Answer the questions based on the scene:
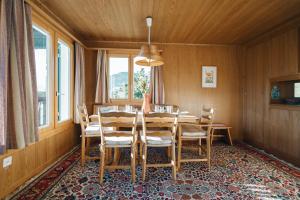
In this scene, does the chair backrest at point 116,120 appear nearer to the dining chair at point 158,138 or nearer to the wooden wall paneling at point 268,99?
the dining chair at point 158,138

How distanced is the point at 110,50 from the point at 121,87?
91 cm

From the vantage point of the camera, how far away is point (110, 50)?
4172 millimetres

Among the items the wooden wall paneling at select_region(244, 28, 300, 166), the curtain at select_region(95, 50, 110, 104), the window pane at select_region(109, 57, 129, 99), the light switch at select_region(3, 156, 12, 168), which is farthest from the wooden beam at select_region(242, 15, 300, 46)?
the light switch at select_region(3, 156, 12, 168)

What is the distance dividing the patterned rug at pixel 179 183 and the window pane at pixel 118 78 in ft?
6.00

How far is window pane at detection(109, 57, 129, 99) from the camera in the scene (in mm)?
4270

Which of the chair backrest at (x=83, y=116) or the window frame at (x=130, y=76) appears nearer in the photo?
the chair backrest at (x=83, y=116)

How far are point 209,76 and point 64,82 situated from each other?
3.31m

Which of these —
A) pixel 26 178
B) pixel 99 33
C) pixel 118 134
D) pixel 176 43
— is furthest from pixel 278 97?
pixel 26 178

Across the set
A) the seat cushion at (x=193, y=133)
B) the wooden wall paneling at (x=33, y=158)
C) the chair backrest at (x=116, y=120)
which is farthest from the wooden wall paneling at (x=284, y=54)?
the wooden wall paneling at (x=33, y=158)

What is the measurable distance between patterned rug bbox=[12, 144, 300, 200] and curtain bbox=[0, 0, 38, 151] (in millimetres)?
647

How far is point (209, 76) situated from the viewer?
14.4ft

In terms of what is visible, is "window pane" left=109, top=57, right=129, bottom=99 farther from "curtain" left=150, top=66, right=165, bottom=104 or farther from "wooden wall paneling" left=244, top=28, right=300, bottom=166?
"wooden wall paneling" left=244, top=28, right=300, bottom=166

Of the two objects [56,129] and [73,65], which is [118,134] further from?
[73,65]

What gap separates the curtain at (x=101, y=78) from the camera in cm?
409
